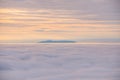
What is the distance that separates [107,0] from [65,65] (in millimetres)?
608

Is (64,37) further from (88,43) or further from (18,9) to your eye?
(18,9)

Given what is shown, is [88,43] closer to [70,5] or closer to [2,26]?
[70,5]

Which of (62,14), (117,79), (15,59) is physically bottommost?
(117,79)

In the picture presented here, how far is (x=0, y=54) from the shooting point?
63.3 inches

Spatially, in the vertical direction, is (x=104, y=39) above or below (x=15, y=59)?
above

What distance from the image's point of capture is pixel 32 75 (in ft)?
5.42

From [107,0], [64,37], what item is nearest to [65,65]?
[64,37]

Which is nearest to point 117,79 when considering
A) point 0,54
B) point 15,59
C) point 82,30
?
point 82,30

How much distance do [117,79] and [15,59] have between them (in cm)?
80

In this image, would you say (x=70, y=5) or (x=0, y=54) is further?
(x=70, y=5)

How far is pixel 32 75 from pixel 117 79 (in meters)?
0.66

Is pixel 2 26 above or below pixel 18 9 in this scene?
below

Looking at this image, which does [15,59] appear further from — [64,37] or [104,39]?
[104,39]

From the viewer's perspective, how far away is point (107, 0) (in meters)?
1.71
